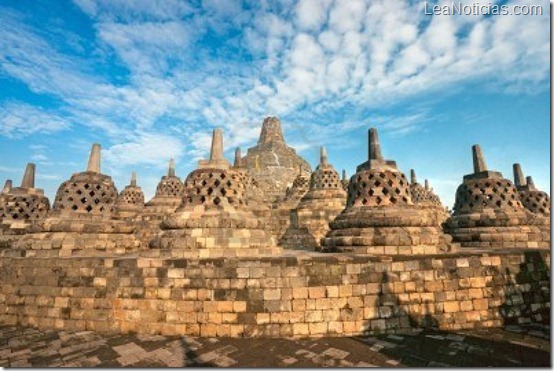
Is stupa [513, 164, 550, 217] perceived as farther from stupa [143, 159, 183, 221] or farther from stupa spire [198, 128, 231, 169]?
stupa [143, 159, 183, 221]

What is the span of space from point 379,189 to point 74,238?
30.7ft

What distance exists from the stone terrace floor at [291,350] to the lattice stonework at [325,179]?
12357mm

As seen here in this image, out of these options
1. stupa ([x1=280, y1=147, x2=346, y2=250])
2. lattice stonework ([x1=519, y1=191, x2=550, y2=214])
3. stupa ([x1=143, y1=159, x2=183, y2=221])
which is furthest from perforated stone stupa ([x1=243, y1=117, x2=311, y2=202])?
lattice stonework ([x1=519, y1=191, x2=550, y2=214])

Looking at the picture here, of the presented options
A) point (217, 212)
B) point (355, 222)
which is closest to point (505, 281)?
point (355, 222)

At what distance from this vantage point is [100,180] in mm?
10016

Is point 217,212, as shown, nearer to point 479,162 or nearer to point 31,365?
point 31,365

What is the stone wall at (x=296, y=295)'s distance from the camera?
585 centimetres

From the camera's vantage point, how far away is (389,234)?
25.3 feet

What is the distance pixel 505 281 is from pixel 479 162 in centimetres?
606

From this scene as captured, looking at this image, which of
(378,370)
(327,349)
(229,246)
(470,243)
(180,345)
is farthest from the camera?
(470,243)

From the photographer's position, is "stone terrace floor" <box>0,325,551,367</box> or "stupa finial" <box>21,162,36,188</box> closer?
"stone terrace floor" <box>0,325,551,367</box>

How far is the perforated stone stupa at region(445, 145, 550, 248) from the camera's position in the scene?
9.49 meters

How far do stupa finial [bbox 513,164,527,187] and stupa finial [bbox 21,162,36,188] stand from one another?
2156cm

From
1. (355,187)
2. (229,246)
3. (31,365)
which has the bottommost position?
(31,365)
